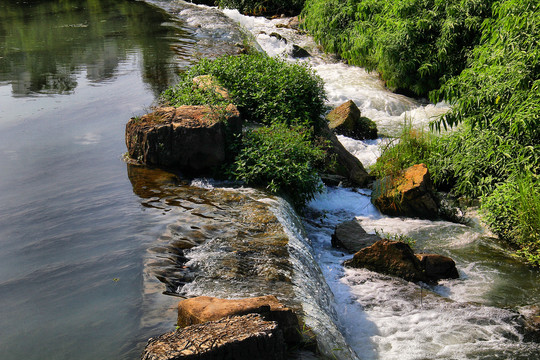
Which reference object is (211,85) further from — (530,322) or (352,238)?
(530,322)

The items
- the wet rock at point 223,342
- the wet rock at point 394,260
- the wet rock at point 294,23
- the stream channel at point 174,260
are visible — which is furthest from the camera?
the wet rock at point 294,23

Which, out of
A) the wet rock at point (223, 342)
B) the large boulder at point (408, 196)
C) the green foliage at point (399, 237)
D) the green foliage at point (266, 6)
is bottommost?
the green foliage at point (399, 237)

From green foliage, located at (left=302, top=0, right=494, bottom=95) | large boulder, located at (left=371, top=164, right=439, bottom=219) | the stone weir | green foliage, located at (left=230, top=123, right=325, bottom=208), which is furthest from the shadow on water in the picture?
green foliage, located at (left=302, top=0, right=494, bottom=95)

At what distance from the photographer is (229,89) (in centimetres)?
962

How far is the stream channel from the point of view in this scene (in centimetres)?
466

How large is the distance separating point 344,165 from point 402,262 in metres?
3.49

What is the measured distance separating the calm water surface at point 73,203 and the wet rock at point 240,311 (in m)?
0.44

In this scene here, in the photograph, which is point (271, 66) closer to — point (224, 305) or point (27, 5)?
point (224, 305)

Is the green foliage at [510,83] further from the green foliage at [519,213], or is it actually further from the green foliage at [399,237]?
the green foliage at [399,237]

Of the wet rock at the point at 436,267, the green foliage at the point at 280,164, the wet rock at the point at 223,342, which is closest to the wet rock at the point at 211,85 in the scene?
the green foliage at the point at 280,164

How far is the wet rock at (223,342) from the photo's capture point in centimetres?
324

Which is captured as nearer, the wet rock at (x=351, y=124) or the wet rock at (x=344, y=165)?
the wet rock at (x=344, y=165)

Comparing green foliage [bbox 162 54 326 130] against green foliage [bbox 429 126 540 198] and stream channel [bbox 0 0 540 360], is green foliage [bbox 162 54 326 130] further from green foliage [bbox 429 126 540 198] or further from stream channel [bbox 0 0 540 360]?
green foliage [bbox 429 126 540 198]

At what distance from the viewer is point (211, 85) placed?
9.47m
